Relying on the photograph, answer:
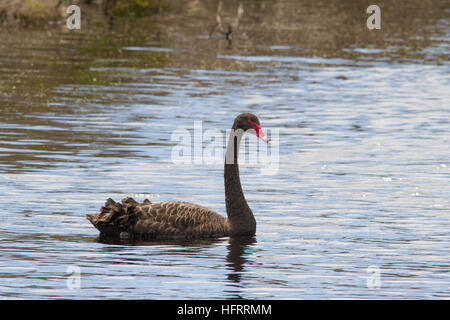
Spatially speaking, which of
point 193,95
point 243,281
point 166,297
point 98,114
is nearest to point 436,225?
point 243,281

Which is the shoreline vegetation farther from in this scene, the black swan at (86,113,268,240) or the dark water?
the black swan at (86,113,268,240)

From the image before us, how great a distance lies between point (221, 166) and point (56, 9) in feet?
101

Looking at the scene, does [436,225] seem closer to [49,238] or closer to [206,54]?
[49,238]

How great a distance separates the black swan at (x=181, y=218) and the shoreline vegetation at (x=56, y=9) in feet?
108

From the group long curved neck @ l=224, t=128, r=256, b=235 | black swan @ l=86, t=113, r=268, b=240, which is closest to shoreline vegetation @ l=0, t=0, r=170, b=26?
long curved neck @ l=224, t=128, r=256, b=235

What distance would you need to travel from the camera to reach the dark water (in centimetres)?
1112

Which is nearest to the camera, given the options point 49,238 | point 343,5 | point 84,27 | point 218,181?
point 49,238

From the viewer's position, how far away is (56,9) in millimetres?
46812

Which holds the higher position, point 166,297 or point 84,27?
point 84,27

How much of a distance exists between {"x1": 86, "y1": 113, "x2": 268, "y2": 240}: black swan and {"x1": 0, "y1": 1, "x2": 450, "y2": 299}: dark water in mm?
243

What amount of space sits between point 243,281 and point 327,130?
12.1 metres

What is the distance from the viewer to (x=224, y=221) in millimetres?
13016

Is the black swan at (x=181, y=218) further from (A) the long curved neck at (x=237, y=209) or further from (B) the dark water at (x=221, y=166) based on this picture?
(B) the dark water at (x=221, y=166)

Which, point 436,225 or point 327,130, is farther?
point 327,130
